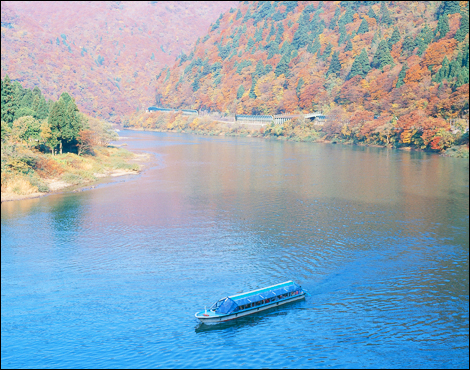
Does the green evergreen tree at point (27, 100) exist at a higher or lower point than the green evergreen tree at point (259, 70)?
lower

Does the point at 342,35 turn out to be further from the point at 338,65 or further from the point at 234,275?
the point at 234,275

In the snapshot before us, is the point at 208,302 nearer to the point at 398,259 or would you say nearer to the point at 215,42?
the point at 398,259

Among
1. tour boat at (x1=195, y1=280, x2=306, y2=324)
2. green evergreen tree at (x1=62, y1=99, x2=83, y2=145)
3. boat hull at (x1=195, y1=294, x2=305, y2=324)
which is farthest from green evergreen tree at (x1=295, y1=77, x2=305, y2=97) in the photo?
boat hull at (x1=195, y1=294, x2=305, y2=324)

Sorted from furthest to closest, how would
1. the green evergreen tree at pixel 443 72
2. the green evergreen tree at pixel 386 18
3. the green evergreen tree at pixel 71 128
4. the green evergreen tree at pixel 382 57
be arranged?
the green evergreen tree at pixel 386 18 → the green evergreen tree at pixel 382 57 → the green evergreen tree at pixel 443 72 → the green evergreen tree at pixel 71 128

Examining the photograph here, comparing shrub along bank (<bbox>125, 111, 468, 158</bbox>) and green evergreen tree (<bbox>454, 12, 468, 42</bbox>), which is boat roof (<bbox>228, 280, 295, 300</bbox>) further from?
green evergreen tree (<bbox>454, 12, 468, 42</bbox>)

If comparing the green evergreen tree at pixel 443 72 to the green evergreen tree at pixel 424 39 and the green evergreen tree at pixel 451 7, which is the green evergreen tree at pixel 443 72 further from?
the green evergreen tree at pixel 451 7

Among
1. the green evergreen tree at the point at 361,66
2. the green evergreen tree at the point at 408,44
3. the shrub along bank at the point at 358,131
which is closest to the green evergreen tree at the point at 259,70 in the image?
the shrub along bank at the point at 358,131

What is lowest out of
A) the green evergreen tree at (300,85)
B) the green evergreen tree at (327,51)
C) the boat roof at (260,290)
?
the boat roof at (260,290)
